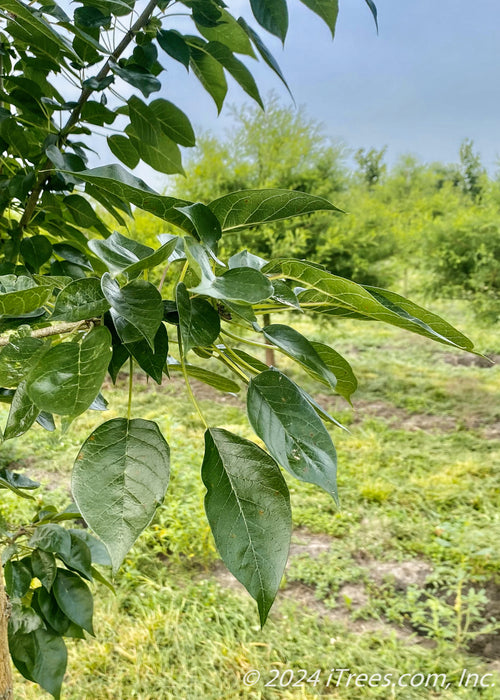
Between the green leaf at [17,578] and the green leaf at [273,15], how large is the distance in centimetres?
46

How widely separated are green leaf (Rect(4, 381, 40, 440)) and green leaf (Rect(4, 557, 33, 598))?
303mm

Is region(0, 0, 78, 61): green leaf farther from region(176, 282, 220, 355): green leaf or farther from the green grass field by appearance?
the green grass field

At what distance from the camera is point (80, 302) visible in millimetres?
182

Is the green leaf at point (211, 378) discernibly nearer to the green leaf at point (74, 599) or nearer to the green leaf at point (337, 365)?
the green leaf at point (337, 365)

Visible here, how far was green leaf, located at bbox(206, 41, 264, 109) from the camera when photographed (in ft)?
1.20

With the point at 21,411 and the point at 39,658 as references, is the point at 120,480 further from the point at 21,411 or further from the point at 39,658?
the point at 39,658

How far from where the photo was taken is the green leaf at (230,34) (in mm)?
373

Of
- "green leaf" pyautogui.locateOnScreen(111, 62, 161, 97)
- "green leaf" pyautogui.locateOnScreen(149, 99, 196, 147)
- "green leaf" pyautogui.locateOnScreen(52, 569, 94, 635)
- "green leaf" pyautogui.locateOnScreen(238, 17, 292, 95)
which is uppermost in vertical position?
"green leaf" pyautogui.locateOnScreen(238, 17, 292, 95)

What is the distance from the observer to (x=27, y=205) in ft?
1.44

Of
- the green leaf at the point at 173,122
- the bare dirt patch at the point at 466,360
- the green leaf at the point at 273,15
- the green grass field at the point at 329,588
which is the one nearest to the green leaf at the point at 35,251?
the green leaf at the point at 173,122

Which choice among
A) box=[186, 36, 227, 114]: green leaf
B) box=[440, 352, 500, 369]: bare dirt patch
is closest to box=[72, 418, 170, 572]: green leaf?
box=[186, 36, 227, 114]: green leaf

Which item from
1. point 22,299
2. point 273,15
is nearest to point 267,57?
point 273,15

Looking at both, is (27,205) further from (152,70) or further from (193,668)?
(193,668)

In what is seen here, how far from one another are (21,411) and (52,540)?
289 mm
